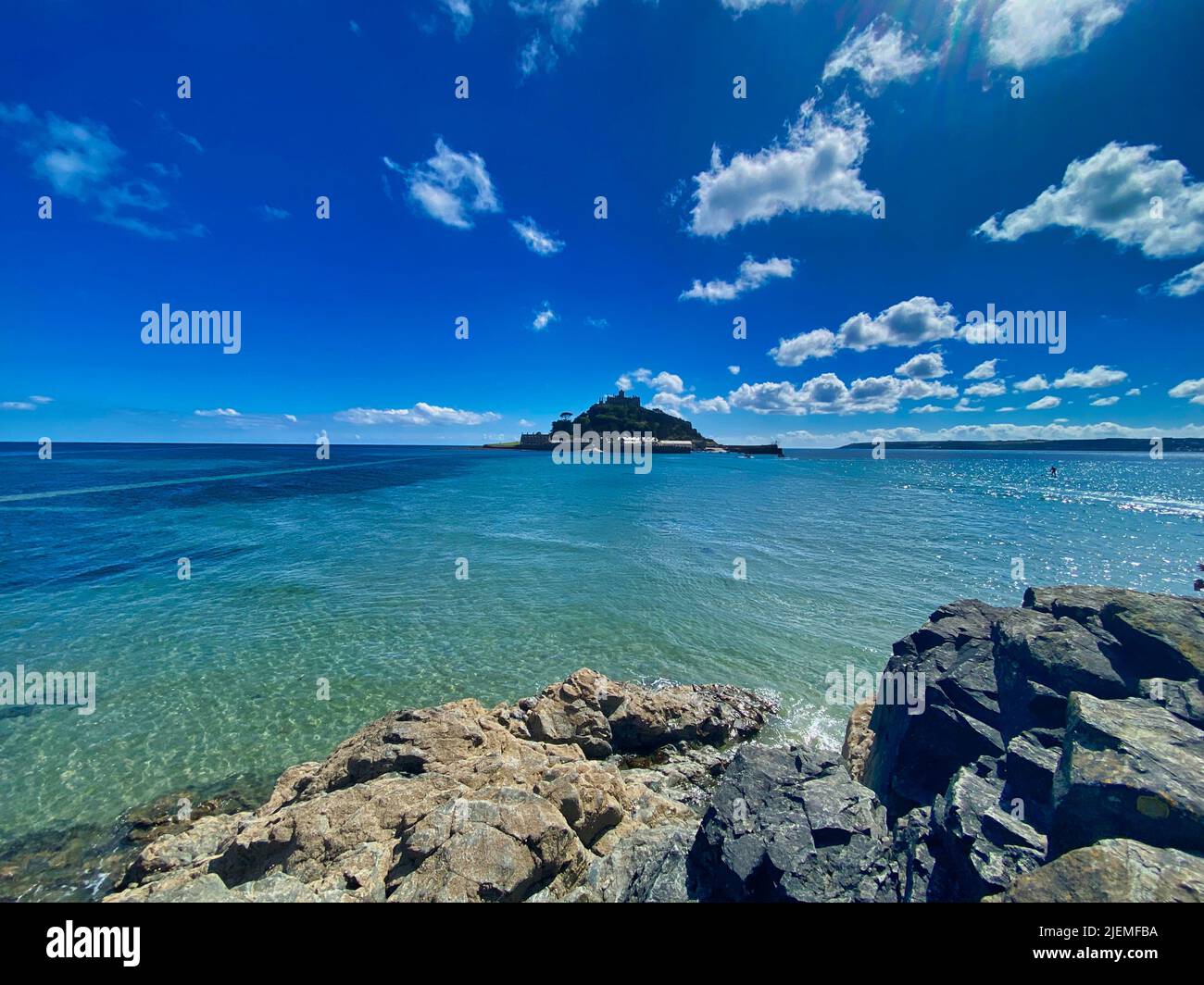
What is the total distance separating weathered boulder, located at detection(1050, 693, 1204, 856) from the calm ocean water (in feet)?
21.9

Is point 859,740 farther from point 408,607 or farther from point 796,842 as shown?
point 408,607

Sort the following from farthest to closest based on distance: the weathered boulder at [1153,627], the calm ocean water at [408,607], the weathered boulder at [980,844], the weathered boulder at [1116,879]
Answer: the calm ocean water at [408,607] → the weathered boulder at [1153,627] → the weathered boulder at [980,844] → the weathered boulder at [1116,879]

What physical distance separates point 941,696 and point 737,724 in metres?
4.67

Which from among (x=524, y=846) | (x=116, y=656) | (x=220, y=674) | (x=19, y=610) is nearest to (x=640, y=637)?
(x=524, y=846)

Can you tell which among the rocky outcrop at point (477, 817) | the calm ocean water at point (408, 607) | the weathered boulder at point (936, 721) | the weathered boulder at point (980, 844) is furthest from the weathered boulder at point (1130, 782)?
the calm ocean water at point (408, 607)

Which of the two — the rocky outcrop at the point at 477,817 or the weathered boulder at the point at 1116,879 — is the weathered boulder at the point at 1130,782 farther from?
the rocky outcrop at the point at 477,817

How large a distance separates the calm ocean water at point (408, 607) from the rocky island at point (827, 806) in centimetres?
343

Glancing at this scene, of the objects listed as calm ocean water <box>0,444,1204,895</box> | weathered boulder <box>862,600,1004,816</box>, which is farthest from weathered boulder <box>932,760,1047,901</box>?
calm ocean water <box>0,444,1204,895</box>

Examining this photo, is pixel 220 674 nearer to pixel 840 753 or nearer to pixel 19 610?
pixel 19 610

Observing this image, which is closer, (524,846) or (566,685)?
(524,846)

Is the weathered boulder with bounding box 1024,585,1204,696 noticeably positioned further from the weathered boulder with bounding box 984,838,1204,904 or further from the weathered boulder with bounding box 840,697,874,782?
the weathered boulder with bounding box 840,697,874,782

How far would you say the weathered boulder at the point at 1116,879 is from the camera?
154 inches

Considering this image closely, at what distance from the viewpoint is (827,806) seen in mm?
6199

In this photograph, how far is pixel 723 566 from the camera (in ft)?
82.0
